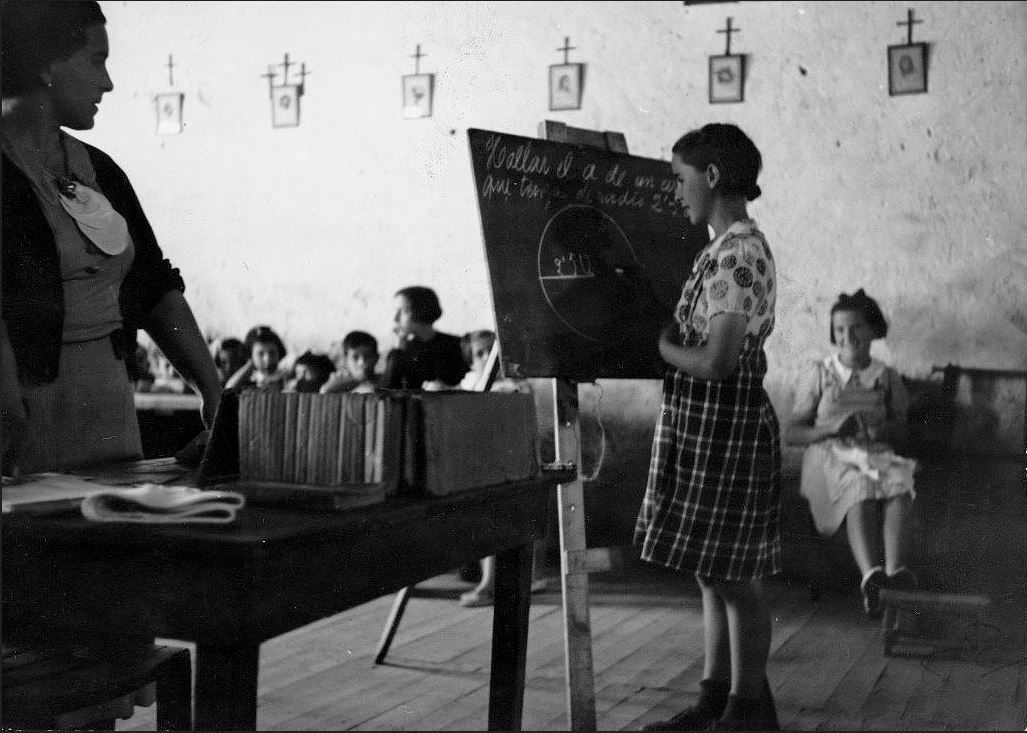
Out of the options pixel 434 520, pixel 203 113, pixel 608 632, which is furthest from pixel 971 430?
pixel 203 113

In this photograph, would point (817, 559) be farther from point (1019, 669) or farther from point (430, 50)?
point (430, 50)

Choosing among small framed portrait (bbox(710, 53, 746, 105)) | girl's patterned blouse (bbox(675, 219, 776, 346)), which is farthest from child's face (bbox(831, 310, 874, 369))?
girl's patterned blouse (bbox(675, 219, 776, 346))

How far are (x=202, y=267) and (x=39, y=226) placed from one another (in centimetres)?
387

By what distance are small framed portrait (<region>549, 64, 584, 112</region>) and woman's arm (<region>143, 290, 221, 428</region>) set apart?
2923mm

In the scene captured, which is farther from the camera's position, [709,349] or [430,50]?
[430,50]

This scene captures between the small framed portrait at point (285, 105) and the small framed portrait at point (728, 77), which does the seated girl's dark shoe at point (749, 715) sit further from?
the small framed portrait at point (285, 105)

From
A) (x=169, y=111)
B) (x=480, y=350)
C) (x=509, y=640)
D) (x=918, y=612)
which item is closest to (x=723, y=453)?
(x=509, y=640)

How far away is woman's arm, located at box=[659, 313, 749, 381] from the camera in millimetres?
2318

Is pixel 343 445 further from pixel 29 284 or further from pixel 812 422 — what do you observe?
pixel 812 422

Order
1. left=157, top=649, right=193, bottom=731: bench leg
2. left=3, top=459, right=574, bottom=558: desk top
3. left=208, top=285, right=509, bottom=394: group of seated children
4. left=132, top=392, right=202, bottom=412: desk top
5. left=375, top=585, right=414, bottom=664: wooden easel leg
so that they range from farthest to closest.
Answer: left=132, top=392, right=202, bottom=412: desk top → left=208, top=285, right=509, bottom=394: group of seated children → left=375, top=585, right=414, bottom=664: wooden easel leg → left=157, top=649, right=193, bottom=731: bench leg → left=3, top=459, right=574, bottom=558: desk top

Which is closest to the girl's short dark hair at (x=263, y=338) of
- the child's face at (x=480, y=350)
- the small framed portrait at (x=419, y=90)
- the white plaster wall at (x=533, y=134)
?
the white plaster wall at (x=533, y=134)

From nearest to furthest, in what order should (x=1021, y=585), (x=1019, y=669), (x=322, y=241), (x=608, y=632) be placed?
1. (x=1019, y=669)
2. (x=608, y=632)
3. (x=1021, y=585)
4. (x=322, y=241)

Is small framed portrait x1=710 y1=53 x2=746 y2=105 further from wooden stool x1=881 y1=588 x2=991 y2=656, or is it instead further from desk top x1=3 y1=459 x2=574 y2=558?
desk top x1=3 y1=459 x2=574 y2=558

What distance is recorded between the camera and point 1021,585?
389 centimetres
